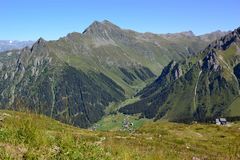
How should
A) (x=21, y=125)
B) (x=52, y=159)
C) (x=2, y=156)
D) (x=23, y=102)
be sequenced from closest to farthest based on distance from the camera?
(x=2, y=156), (x=52, y=159), (x=21, y=125), (x=23, y=102)

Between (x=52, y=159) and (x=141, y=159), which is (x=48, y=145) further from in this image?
(x=141, y=159)

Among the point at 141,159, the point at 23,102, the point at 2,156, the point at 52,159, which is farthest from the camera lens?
the point at 23,102

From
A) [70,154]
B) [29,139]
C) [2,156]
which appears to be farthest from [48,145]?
[2,156]

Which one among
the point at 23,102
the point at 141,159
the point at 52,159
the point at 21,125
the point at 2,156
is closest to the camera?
the point at 2,156

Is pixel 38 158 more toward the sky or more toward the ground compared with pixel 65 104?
more toward the ground

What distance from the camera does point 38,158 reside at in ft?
46.4

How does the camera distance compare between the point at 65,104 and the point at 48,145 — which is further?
the point at 65,104

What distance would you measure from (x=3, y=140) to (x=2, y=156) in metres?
2.66

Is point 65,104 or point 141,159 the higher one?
point 65,104

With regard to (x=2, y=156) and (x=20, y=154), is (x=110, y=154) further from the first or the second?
(x=2, y=156)

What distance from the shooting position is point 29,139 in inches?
627

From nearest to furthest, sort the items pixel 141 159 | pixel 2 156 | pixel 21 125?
pixel 2 156
pixel 141 159
pixel 21 125

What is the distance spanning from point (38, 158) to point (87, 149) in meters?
2.45

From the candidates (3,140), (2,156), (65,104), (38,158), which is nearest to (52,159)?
(38,158)
